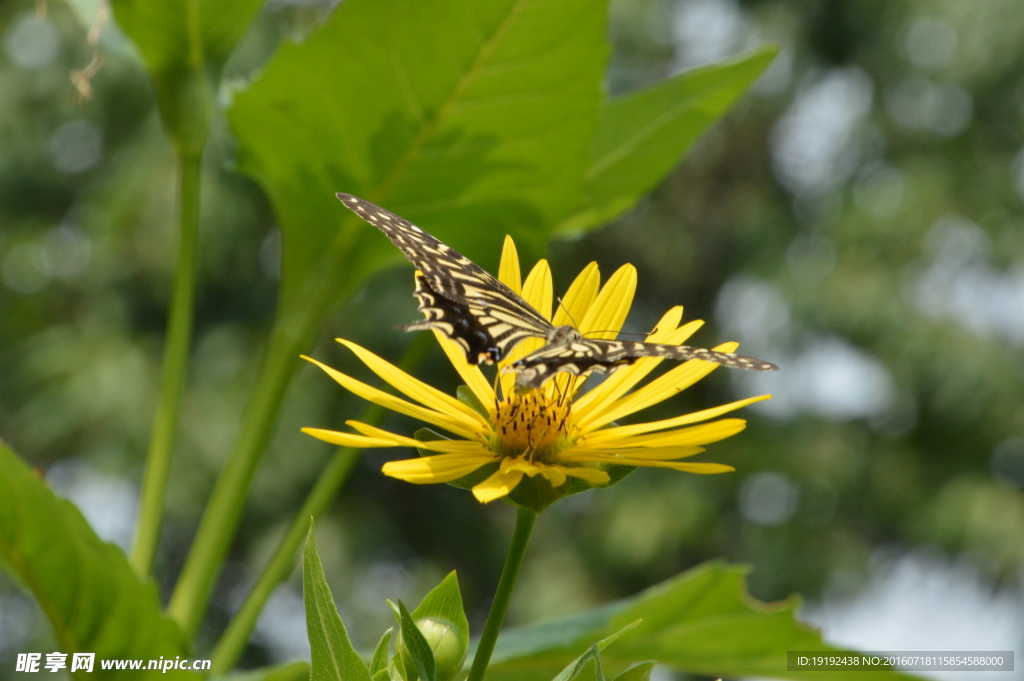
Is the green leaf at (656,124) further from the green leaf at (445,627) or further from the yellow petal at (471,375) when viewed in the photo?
the green leaf at (445,627)

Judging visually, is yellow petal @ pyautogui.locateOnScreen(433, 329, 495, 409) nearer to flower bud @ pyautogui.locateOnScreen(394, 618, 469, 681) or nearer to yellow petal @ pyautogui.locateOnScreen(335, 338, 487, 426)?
yellow petal @ pyautogui.locateOnScreen(335, 338, 487, 426)

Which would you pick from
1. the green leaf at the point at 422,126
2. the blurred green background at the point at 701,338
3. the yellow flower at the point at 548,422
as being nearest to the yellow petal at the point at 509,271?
the yellow flower at the point at 548,422

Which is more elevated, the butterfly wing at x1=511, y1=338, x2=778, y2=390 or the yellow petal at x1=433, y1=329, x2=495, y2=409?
the butterfly wing at x1=511, y1=338, x2=778, y2=390

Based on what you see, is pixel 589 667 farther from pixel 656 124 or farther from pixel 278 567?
pixel 656 124

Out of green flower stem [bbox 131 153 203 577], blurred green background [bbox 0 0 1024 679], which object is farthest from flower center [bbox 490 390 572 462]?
blurred green background [bbox 0 0 1024 679]

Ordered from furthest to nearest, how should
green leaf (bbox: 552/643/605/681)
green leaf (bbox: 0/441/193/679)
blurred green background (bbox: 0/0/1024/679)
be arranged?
blurred green background (bbox: 0/0/1024/679), green leaf (bbox: 0/441/193/679), green leaf (bbox: 552/643/605/681)

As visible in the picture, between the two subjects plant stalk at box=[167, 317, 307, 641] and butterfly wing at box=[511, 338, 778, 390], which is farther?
plant stalk at box=[167, 317, 307, 641]

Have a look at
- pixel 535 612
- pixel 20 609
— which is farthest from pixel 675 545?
pixel 20 609
